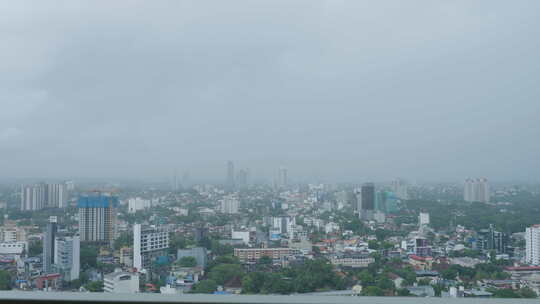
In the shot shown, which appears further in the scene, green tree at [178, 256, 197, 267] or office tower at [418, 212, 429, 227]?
office tower at [418, 212, 429, 227]

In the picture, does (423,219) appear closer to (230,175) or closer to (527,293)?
(230,175)

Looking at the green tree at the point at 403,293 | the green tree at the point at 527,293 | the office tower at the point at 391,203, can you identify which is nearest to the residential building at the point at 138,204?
the office tower at the point at 391,203

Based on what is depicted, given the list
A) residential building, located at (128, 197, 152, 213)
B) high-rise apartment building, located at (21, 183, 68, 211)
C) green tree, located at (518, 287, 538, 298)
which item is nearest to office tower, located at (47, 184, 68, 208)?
high-rise apartment building, located at (21, 183, 68, 211)

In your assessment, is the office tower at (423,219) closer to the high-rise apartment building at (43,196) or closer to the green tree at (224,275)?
the green tree at (224,275)

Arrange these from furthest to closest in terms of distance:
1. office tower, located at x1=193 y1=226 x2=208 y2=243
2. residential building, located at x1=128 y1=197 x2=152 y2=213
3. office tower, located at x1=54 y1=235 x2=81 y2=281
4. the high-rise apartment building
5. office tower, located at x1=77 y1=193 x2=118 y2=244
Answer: residential building, located at x1=128 y1=197 x2=152 y2=213 → office tower, located at x1=193 y1=226 x2=208 y2=243 → office tower, located at x1=77 y1=193 x2=118 y2=244 → the high-rise apartment building → office tower, located at x1=54 y1=235 x2=81 y2=281

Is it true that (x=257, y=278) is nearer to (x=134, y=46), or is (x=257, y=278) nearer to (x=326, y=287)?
(x=326, y=287)

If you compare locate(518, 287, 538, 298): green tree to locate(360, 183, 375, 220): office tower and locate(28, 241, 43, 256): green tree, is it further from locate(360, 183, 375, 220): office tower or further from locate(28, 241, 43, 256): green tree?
locate(360, 183, 375, 220): office tower
